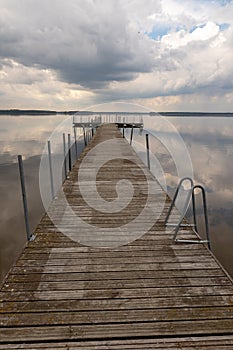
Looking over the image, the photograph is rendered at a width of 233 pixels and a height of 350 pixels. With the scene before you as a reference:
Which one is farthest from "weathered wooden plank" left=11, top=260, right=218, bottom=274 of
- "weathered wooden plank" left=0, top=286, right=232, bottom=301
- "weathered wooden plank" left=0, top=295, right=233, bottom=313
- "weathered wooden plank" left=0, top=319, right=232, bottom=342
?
"weathered wooden plank" left=0, top=319, right=232, bottom=342

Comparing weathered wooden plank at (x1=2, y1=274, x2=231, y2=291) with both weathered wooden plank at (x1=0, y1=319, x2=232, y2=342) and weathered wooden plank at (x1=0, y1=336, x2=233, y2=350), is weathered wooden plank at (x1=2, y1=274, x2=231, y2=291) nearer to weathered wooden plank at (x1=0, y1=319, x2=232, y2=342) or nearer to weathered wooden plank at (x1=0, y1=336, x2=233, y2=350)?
weathered wooden plank at (x1=0, y1=319, x2=232, y2=342)

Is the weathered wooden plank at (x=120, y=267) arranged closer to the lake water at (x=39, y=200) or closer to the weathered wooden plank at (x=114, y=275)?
the weathered wooden plank at (x=114, y=275)

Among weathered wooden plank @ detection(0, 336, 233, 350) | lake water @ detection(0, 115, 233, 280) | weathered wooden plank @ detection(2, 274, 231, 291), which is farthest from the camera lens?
lake water @ detection(0, 115, 233, 280)

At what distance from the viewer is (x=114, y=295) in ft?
8.36

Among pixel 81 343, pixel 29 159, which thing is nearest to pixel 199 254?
pixel 81 343

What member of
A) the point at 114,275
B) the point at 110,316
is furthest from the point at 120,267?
the point at 110,316

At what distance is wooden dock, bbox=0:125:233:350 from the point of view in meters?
2.09

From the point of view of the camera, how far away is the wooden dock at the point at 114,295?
209 centimetres

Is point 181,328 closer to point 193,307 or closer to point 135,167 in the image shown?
point 193,307

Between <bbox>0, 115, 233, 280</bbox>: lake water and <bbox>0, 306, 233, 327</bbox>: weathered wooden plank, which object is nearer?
<bbox>0, 306, 233, 327</bbox>: weathered wooden plank

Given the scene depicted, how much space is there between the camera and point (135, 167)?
8.02 m

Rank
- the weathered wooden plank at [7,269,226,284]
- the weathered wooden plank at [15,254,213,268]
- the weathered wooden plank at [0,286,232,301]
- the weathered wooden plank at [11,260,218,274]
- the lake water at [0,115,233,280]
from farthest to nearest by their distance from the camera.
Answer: the lake water at [0,115,233,280] < the weathered wooden plank at [15,254,213,268] < the weathered wooden plank at [11,260,218,274] < the weathered wooden plank at [7,269,226,284] < the weathered wooden plank at [0,286,232,301]

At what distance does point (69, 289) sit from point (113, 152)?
27.3 feet

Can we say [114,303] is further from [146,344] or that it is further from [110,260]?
[110,260]
